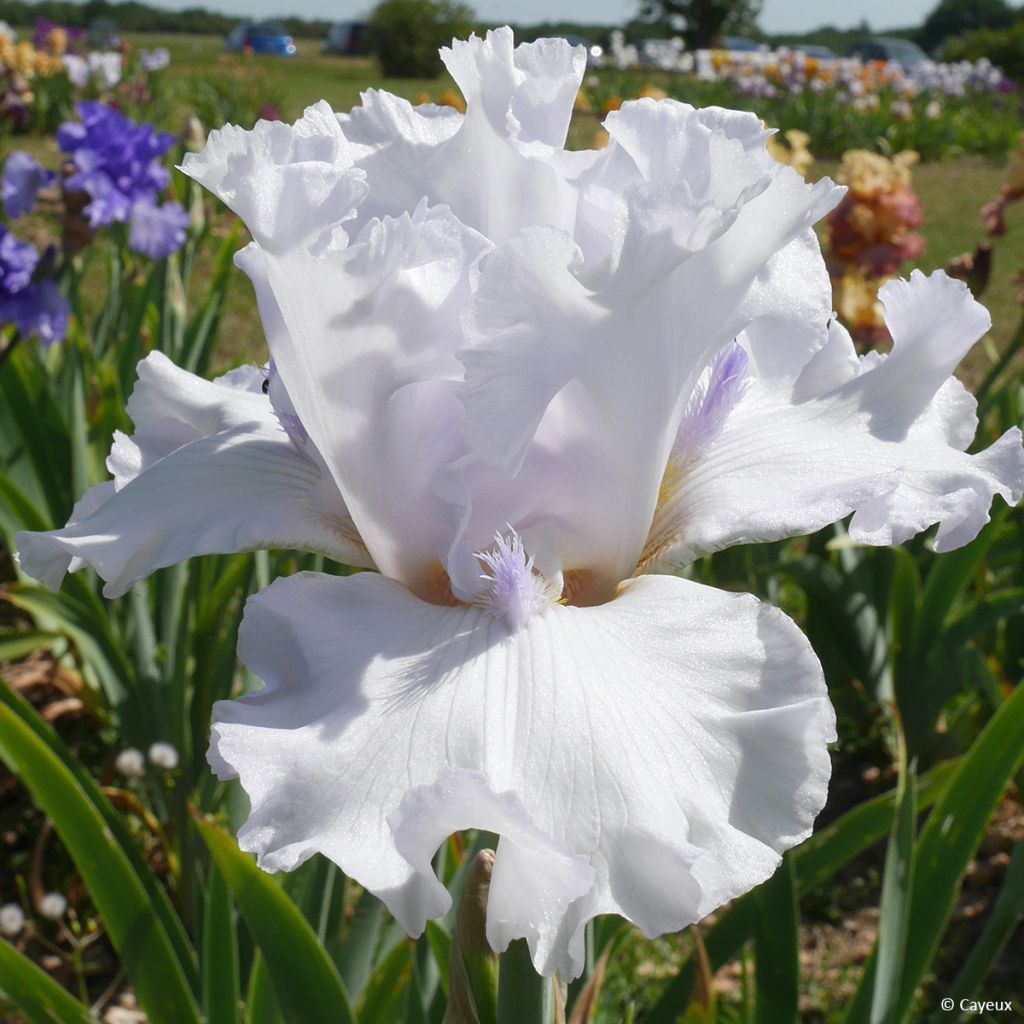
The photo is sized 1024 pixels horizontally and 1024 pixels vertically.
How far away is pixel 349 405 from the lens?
33.8 inches

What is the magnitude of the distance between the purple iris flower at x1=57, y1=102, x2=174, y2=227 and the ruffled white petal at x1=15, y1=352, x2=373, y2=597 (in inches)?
80.5

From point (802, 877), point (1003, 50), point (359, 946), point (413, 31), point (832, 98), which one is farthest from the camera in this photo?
point (1003, 50)

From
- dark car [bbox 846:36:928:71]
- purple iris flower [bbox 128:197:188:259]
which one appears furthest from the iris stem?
dark car [bbox 846:36:928:71]

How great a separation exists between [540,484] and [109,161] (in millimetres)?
2503

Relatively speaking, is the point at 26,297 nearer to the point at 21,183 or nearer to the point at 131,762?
the point at 21,183

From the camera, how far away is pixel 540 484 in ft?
2.92

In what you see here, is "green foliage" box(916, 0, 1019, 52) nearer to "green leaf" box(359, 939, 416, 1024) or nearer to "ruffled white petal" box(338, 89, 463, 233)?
"ruffled white petal" box(338, 89, 463, 233)

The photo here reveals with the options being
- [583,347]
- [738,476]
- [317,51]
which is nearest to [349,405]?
[583,347]

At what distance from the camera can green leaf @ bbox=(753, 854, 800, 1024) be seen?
132cm

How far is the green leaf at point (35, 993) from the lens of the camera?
1.27 metres

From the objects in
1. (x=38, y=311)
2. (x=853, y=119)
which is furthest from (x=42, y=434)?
(x=853, y=119)

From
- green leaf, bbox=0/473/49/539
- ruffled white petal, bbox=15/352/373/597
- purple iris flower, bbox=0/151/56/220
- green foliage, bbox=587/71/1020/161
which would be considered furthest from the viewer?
green foliage, bbox=587/71/1020/161

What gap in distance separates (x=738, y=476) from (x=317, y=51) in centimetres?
1090

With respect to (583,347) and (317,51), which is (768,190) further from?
(317,51)
